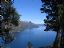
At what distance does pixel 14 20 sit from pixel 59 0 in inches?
159

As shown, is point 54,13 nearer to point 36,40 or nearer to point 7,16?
point 7,16

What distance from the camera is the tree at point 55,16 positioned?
13.9 m

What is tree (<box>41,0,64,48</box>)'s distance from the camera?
13898 millimetres

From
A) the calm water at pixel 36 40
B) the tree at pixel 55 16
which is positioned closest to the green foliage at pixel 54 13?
the tree at pixel 55 16

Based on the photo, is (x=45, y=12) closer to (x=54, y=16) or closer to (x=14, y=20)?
(x=54, y=16)

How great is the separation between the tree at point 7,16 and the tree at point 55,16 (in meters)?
3.14

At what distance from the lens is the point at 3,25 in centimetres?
1271

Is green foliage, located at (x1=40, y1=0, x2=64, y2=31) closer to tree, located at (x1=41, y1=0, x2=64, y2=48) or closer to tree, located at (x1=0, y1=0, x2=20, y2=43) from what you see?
tree, located at (x1=41, y1=0, x2=64, y2=48)

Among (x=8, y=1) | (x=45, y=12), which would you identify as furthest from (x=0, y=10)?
(x=45, y=12)

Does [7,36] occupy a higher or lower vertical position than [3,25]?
lower

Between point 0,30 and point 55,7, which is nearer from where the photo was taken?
point 0,30

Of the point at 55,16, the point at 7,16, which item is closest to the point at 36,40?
the point at 55,16

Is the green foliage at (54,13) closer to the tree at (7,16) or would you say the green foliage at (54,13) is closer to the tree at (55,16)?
the tree at (55,16)

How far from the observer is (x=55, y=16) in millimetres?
14586
